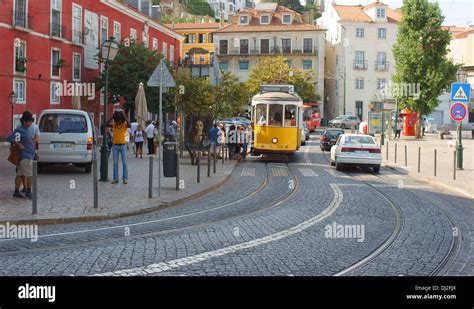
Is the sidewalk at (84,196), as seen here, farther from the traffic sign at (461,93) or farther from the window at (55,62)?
the window at (55,62)

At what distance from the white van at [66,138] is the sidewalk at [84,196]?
0.52 meters

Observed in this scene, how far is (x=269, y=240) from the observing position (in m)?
8.96

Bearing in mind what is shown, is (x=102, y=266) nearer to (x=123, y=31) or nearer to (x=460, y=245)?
(x=460, y=245)

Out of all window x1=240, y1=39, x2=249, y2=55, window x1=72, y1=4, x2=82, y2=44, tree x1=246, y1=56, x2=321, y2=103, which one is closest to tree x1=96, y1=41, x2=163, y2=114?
window x1=72, y1=4, x2=82, y2=44

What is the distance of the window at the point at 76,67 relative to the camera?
41500 millimetres

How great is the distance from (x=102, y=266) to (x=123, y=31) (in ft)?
146

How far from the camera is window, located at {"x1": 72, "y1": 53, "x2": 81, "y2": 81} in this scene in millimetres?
41500

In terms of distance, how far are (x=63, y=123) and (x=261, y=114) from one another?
34.9ft

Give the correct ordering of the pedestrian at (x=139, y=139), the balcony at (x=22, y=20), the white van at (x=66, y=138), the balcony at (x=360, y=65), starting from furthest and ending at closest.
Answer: the balcony at (x=360, y=65)
the balcony at (x=22, y=20)
the pedestrian at (x=139, y=139)
the white van at (x=66, y=138)

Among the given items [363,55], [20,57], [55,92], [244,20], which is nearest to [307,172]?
[20,57]

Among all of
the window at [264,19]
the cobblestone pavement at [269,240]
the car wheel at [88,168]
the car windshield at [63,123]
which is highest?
the window at [264,19]

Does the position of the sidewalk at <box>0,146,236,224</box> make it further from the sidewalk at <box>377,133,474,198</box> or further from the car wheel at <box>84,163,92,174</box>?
the sidewalk at <box>377,133,474,198</box>

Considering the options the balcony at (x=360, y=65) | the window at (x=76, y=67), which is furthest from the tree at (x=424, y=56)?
the balcony at (x=360, y=65)

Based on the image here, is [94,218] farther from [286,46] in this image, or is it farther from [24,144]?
[286,46]
